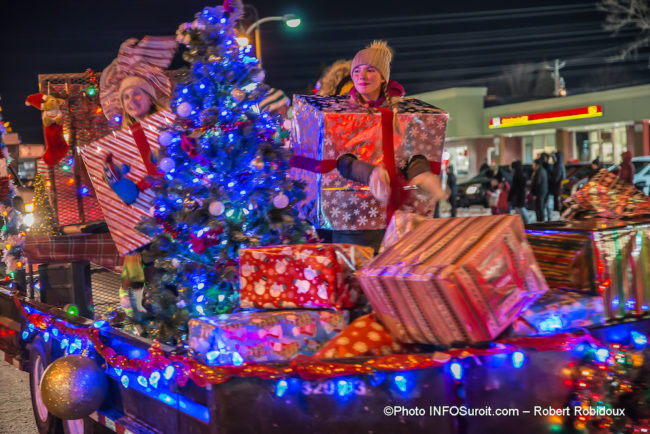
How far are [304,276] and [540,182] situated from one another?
12982mm

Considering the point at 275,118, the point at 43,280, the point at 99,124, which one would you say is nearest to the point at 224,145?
the point at 275,118

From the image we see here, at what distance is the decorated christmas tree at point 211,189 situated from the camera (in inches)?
139

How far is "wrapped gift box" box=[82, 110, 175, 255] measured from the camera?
3.98 metres

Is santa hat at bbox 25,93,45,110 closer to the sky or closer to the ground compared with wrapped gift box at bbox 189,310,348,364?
closer to the sky

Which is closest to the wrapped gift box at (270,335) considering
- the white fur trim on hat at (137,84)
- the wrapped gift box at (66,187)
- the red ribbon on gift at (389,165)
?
the red ribbon on gift at (389,165)

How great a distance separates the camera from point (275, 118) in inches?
152

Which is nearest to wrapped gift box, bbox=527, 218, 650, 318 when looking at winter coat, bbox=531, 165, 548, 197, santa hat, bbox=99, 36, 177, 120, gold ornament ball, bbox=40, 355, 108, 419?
gold ornament ball, bbox=40, 355, 108, 419

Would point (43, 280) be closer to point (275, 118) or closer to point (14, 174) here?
point (275, 118)

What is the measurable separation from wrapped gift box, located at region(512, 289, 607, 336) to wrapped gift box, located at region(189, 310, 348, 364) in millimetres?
751

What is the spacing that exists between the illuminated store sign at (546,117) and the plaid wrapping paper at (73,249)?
3005 cm

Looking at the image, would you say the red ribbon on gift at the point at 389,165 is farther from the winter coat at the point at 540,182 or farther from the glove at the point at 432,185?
the winter coat at the point at 540,182

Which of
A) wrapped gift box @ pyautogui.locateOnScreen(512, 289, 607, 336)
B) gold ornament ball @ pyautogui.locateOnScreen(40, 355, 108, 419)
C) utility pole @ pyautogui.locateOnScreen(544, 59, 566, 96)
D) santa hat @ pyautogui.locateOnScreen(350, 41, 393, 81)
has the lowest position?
gold ornament ball @ pyautogui.locateOnScreen(40, 355, 108, 419)

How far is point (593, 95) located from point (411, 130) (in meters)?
30.1

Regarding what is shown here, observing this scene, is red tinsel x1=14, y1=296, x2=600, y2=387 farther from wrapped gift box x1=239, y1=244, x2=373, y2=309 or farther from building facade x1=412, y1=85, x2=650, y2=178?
building facade x1=412, y1=85, x2=650, y2=178
